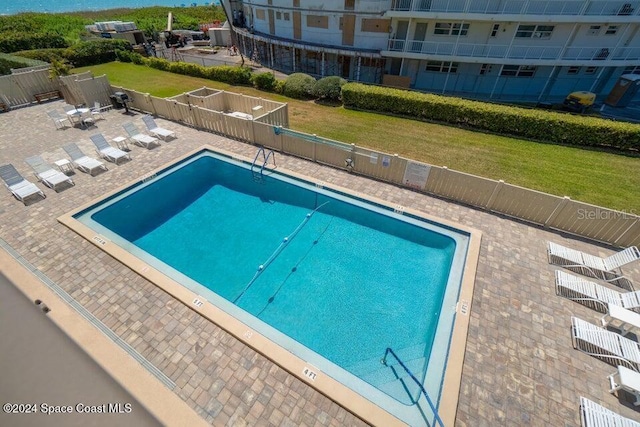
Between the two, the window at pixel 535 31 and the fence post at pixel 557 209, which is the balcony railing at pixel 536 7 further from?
the fence post at pixel 557 209

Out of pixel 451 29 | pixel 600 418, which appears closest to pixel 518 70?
pixel 451 29

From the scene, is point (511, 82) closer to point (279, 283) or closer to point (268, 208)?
point (268, 208)

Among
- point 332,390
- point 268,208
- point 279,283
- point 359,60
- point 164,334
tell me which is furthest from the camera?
point 359,60

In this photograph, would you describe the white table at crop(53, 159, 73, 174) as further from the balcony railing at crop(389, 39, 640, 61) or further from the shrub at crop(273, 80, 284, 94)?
the balcony railing at crop(389, 39, 640, 61)

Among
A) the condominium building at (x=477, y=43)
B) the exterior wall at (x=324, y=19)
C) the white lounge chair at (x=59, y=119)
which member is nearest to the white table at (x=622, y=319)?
the condominium building at (x=477, y=43)

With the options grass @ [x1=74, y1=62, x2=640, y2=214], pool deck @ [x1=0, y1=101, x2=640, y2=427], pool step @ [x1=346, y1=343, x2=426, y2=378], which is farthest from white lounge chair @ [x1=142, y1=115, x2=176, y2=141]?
pool step @ [x1=346, y1=343, x2=426, y2=378]

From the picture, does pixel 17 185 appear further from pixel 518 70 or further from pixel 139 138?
pixel 518 70

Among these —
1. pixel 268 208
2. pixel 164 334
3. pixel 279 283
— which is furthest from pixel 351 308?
pixel 268 208
